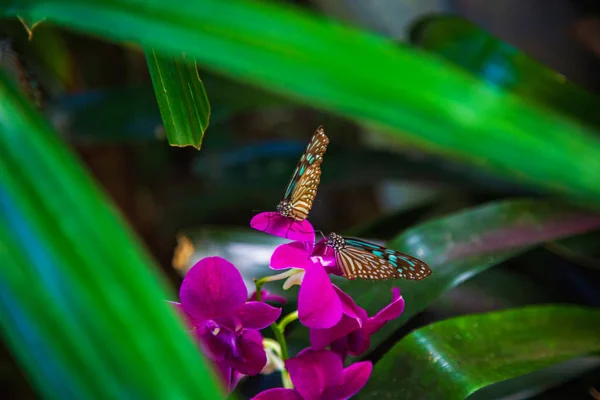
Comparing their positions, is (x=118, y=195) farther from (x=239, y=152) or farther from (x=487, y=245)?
(x=487, y=245)

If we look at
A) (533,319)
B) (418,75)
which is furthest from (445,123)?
(533,319)

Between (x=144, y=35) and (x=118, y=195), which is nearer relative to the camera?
(x=144, y=35)

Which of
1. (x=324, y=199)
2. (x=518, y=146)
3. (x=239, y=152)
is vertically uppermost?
(x=518, y=146)

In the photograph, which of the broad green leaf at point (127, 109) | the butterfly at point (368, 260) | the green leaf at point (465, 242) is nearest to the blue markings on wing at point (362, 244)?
the butterfly at point (368, 260)

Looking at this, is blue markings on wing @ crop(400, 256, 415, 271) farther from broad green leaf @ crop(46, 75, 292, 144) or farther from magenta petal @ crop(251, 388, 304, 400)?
broad green leaf @ crop(46, 75, 292, 144)

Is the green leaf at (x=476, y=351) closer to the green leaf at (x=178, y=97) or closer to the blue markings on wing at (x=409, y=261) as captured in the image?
the blue markings on wing at (x=409, y=261)

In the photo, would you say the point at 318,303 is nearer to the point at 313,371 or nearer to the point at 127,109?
the point at 313,371
